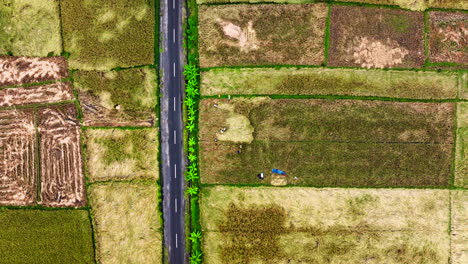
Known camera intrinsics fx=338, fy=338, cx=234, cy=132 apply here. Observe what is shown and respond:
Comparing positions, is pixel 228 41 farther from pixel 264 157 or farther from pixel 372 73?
pixel 372 73

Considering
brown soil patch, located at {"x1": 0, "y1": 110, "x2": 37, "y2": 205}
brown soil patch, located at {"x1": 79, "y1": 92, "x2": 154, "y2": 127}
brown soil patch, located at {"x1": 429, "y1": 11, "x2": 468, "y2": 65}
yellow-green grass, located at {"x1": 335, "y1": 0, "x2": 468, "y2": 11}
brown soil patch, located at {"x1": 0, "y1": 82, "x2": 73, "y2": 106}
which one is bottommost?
brown soil patch, located at {"x1": 0, "y1": 110, "x2": 37, "y2": 205}

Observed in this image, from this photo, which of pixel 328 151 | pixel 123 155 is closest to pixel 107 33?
pixel 123 155

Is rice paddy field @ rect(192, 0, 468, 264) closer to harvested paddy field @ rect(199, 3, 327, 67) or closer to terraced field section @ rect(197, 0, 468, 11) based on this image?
harvested paddy field @ rect(199, 3, 327, 67)

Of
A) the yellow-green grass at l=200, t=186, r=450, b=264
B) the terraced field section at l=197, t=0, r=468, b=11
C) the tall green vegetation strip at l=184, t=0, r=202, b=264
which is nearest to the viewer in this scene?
the tall green vegetation strip at l=184, t=0, r=202, b=264

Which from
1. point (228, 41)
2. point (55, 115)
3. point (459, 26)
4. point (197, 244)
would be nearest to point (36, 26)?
point (55, 115)

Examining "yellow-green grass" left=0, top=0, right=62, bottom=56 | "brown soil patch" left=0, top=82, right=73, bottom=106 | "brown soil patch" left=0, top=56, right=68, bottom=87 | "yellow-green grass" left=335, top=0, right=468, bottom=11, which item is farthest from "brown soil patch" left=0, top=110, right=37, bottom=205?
"yellow-green grass" left=335, top=0, right=468, bottom=11

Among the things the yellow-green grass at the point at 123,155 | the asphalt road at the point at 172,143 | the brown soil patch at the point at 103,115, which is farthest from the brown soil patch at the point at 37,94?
the asphalt road at the point at 172,143

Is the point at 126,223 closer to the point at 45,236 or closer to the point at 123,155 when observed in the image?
the point at 123,155
